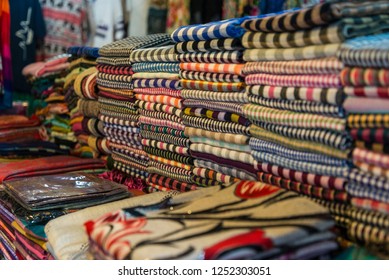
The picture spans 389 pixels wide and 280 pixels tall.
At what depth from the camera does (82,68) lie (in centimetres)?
191

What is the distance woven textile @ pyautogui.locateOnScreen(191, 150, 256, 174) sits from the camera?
112 cm

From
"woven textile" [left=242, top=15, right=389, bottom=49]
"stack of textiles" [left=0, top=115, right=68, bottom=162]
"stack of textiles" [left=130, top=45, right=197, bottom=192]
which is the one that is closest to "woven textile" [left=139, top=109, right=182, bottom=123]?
"stack of textiles" [left=130, top=45, right=197, bottom=192]

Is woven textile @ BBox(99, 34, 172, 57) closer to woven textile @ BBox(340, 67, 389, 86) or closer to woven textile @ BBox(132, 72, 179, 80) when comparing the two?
woven textile @ BBox(132, 72, 179, 80)

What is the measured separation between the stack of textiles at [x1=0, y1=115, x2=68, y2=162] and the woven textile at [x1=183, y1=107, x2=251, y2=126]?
90 centimetres

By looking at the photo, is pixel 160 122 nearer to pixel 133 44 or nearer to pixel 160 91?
pixel 160 91

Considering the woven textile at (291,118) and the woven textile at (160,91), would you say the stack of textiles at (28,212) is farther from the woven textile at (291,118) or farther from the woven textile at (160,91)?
the woven textile at (291,118)

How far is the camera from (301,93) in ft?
3.12

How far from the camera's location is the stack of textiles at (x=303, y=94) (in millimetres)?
890

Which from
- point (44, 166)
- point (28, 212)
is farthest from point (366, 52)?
point (44, 166)

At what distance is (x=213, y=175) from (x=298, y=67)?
1.18 feet

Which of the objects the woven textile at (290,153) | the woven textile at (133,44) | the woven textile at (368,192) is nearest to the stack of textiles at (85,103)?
the woven textile at (133,44)

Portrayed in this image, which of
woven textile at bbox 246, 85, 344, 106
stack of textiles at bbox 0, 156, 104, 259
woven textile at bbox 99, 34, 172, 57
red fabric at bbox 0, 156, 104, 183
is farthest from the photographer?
red fabric at bbox 0, 156, 104, 183
